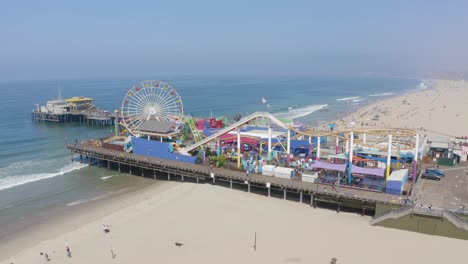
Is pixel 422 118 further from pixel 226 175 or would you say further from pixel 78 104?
pixel 78 104

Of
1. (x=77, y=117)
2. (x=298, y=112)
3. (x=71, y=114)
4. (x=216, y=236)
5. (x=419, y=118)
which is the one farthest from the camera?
(x=298, y=112)

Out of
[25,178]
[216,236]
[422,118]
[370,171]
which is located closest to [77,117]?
[25,178]

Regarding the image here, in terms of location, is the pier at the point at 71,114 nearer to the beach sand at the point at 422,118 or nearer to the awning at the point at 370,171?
the beach sand at the point at 422,118

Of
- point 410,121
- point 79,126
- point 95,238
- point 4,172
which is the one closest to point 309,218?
point 95,238

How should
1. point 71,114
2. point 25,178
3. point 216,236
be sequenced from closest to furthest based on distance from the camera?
point 216,236 < point 25,178 < point 71,114

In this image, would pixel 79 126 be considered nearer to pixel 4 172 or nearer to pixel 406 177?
pixel 4 172
